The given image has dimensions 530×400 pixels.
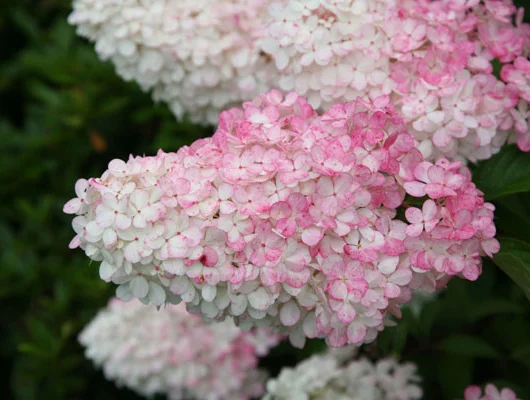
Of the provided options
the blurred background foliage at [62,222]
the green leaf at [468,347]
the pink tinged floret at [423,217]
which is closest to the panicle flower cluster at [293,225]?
the pink tinged floret at [423,217]

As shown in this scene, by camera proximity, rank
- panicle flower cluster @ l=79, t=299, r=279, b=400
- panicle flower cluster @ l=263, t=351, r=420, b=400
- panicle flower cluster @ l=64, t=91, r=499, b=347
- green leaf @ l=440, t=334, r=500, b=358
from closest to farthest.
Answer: panicle flower cluster @ l=64, t=91, r=499, b=347 < panicle flower cluster @ l=263, t=351, r=420, b=400 < green leaf @ l=440, t=334, r=500, b=358 < panicle flower cluster @ l=79, t=299, r=279, b=400

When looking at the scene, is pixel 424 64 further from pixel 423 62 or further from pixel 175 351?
pixel 175 351

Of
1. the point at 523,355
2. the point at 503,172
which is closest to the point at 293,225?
the point at 503,172

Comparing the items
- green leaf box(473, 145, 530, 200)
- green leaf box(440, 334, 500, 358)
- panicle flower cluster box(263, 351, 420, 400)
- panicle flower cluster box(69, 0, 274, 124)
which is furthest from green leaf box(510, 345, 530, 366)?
panicle flower cluster box(69, 0, 274, 124)

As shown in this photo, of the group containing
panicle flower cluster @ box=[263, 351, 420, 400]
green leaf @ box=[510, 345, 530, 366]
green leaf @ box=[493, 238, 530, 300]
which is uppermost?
green leaf @ box=[493, 238, 530, 300]

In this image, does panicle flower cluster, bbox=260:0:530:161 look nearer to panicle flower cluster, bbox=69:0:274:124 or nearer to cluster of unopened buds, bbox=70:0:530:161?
cluster of unopened buds, bbox=70:0:530:161

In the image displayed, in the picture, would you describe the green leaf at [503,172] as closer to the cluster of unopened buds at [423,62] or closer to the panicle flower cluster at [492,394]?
the cluster of unopened buds at [423,62]
